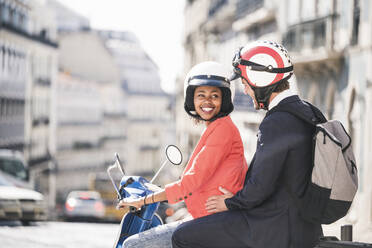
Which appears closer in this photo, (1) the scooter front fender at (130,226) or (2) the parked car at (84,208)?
(1) the scooter front fender at (130,226)

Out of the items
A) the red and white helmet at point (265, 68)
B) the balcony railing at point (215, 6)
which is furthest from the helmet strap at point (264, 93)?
the balcony railing at point (215, 6)

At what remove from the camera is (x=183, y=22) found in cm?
6556

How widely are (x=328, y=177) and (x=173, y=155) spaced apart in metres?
1.35

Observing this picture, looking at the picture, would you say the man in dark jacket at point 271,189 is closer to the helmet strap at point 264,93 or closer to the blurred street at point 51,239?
the helmet strap at point 264,93

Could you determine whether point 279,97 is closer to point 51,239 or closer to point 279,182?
point 279,182

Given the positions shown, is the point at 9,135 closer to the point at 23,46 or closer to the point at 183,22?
the point at 23,46

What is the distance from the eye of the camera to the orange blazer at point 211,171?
4.67m

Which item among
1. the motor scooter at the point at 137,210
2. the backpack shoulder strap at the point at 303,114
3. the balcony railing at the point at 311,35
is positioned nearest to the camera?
the backpack shoulder strap at the point at 303,114

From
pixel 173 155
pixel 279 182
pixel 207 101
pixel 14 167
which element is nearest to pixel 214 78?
pixel 207 101

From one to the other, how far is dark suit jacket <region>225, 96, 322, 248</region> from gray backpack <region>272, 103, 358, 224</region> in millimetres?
45

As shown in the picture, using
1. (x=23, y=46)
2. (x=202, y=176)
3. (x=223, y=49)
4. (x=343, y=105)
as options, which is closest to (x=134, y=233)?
(x=202, y=176)

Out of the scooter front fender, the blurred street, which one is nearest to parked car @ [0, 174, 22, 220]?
the blurred street

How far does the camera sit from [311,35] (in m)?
26.0

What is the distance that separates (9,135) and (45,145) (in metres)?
12.5
